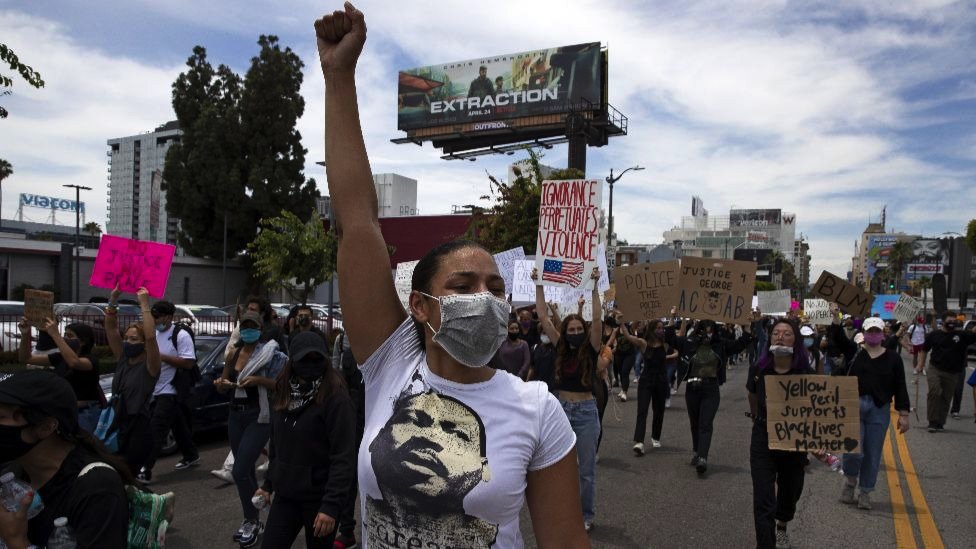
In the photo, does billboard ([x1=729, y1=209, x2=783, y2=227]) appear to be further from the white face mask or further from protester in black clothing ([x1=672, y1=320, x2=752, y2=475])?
the white face mask

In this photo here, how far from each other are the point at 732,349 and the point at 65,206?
552 ft

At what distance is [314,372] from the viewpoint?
4426 millimetres

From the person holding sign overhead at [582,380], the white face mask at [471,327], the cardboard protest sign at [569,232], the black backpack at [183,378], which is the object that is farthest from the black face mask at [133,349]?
the white face mask at [471,327]

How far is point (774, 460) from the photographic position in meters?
5.75

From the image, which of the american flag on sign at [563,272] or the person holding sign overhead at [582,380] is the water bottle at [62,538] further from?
the american flag on sign at [563,272]

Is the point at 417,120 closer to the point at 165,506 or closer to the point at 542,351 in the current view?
the point at 542,351

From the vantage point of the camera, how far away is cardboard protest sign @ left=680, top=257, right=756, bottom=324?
9562 mm

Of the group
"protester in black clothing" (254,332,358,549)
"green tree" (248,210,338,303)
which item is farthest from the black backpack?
"green tree" (248,210,338,303)

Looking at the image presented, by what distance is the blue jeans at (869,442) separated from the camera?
7.06 m

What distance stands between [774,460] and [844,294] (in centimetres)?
478

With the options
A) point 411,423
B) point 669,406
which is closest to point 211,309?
point 669,406

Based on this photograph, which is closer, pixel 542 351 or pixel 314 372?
pixel 314 372

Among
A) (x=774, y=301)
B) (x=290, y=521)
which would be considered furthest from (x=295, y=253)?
Answer: (x=290, y=521)

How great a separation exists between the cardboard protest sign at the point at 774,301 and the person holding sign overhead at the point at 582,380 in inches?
481
